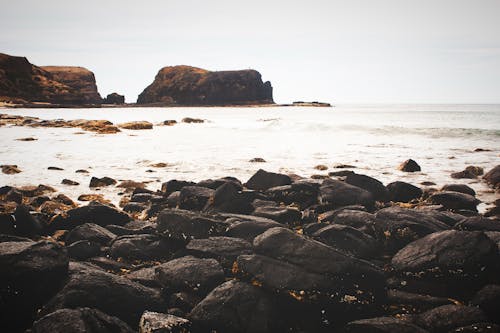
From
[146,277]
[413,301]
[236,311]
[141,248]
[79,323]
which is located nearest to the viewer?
[79,323]

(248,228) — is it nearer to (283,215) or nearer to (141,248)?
(283,215)

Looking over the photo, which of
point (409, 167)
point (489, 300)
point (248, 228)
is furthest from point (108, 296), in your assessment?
point (409, 167)

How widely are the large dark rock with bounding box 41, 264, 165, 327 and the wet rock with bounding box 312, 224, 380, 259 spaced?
245 centimetres

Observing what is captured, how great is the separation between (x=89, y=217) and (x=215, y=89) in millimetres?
130931

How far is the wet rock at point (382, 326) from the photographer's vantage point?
3193mm

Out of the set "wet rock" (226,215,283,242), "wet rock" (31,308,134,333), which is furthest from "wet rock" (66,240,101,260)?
"wet rock" (226,215,283,242)

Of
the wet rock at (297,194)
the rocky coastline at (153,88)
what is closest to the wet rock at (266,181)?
the wet rock at (297,194)

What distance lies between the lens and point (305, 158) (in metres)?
13.9

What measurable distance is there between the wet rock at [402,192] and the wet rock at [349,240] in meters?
3.11

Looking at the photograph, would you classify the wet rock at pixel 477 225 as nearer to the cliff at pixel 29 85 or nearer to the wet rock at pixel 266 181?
the wet rock at pixel 266 181

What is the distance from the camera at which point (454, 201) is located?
6.91 metres

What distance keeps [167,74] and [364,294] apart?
15991 cm

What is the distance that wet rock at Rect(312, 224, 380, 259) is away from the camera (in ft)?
15.6

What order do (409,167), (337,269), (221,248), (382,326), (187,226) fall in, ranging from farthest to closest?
(409,167), (187,226), (221,248), (337,269), (382,326)
